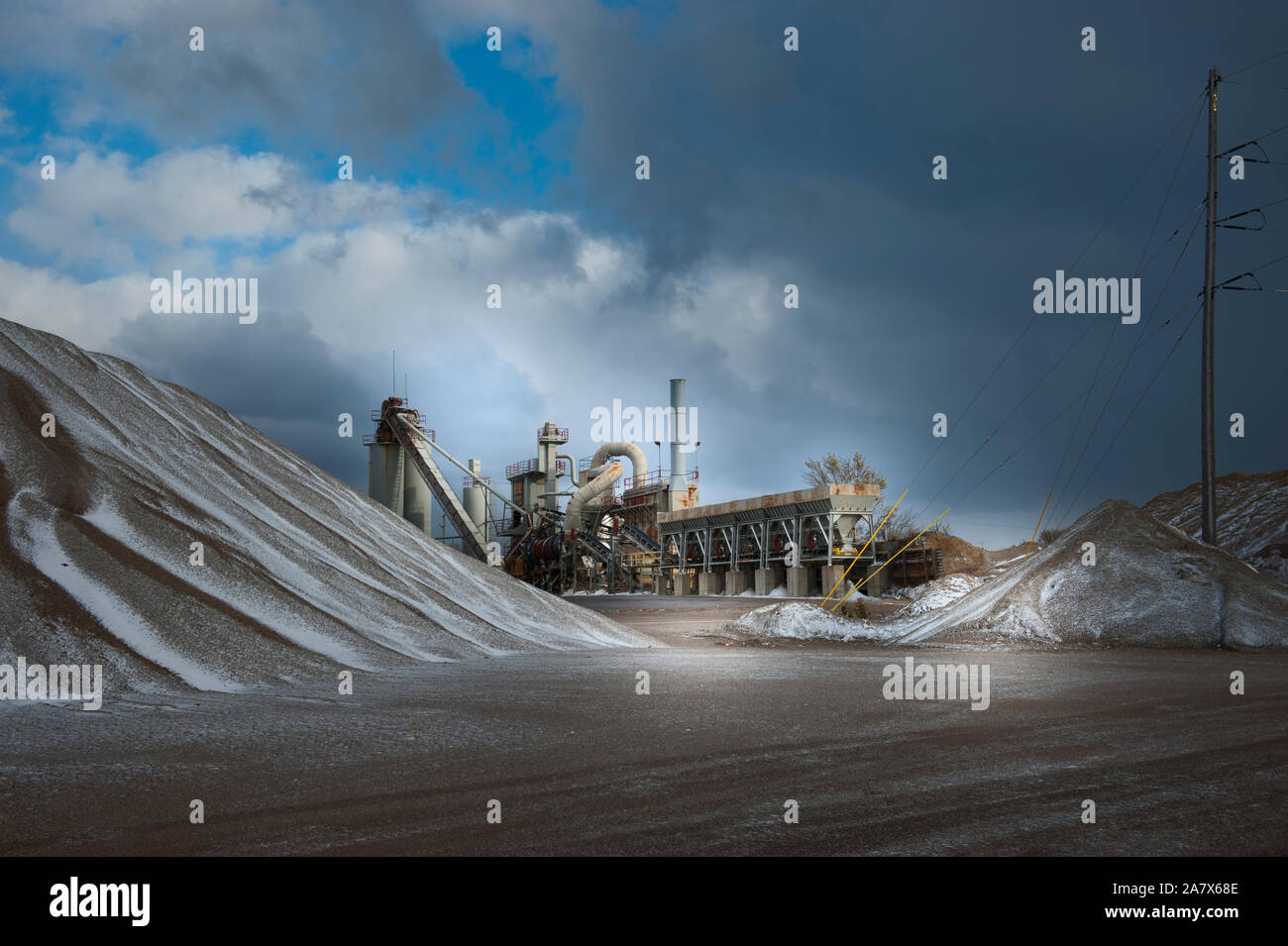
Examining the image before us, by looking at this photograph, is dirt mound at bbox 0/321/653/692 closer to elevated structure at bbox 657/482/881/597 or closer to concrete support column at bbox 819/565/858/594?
concrete support column at bbox 819/565/858/594

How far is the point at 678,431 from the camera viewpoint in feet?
192

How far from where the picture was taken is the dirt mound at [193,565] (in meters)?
9.77

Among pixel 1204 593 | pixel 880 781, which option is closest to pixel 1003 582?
pixel 1204 593

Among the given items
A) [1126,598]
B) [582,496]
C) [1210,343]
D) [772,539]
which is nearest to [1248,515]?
[1210,343]

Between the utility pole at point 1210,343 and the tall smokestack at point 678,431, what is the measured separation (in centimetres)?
3747

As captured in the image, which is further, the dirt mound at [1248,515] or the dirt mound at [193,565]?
the dirt mound at [1248,515]

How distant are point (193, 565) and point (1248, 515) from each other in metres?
32.3

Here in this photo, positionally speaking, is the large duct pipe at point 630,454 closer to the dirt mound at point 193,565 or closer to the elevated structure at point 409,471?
the elevated structure at point 409,471

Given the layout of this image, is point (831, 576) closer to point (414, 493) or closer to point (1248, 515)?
point (1248, 515)

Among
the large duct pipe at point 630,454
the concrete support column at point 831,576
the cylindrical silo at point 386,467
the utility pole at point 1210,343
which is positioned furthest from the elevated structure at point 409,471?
the utility pole at point 1210,343

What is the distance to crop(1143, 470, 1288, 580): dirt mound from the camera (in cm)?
2603

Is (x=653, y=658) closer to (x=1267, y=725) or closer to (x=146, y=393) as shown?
(x=1267, y=725)

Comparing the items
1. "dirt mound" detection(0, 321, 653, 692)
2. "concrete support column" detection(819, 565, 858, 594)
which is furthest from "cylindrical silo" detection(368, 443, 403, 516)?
"dirt mound" detection(0, 321, 653, 692)

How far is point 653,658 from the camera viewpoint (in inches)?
525
